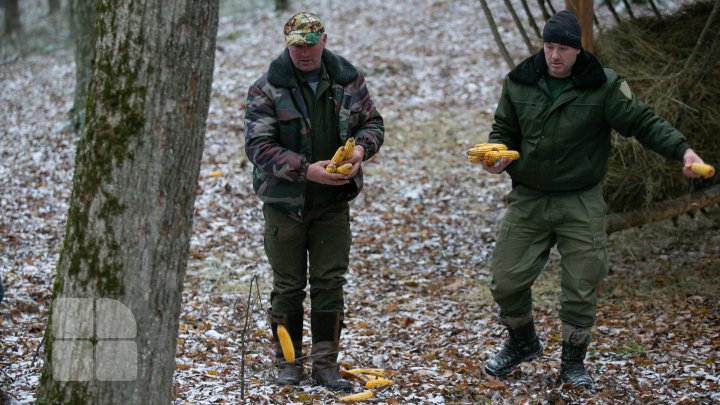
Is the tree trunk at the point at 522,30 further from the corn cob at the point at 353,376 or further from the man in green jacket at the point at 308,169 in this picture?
the corn cob at the point at 353,376

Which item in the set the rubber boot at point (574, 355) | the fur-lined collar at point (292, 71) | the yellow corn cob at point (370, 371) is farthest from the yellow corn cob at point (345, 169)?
the rubber boot at point (574, 355)

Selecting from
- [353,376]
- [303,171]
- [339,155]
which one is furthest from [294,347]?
[339,155]

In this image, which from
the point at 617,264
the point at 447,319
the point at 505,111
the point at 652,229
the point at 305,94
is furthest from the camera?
the point at 652,229

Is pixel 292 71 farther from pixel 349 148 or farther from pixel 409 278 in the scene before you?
pixel 409 278

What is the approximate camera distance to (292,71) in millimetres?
4562

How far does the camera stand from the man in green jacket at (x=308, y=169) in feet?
14.6

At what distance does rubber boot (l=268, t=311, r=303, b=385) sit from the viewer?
4801mm

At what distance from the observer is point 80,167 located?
10.4 feet

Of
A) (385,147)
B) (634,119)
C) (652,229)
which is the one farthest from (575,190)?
(385,147)

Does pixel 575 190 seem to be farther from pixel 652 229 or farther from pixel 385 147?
pixel 385 147

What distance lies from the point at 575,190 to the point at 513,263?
0.58 meters

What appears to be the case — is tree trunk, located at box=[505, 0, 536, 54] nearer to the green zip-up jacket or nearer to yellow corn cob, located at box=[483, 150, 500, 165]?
the green zip-up jacket

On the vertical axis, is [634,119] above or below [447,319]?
above

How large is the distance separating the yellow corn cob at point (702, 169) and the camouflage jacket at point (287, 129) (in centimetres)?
177
